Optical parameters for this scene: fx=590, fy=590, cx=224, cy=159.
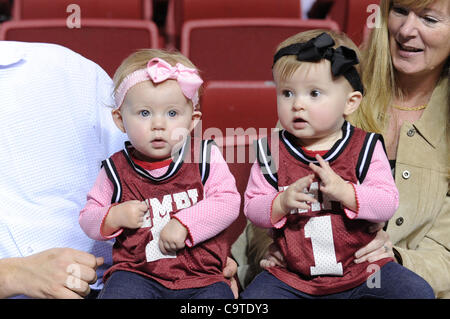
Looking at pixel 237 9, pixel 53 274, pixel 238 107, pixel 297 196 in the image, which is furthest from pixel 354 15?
pixel 53 274

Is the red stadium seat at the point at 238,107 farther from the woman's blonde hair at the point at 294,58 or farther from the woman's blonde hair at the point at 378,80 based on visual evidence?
the woman's blonde hair at the point at 294,58

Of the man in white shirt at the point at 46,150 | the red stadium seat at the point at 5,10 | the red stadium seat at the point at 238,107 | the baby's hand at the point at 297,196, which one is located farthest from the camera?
the red stadium seat at the point at 5,10

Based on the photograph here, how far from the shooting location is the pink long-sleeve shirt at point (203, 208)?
0.70 meters

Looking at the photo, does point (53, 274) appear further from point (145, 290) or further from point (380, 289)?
point (380, 289)

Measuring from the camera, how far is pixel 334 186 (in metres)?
0.67

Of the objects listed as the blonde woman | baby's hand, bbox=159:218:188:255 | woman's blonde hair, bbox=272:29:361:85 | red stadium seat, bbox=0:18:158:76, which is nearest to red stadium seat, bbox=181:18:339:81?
red stadium seat, bbox=0:18:158:76

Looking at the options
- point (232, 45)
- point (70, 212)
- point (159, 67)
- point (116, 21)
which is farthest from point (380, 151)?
point (116, 21)

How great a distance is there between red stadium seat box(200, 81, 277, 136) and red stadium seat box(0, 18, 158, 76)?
307 mm

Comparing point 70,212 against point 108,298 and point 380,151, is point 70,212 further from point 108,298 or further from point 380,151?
point 380,151

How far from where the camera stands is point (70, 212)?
0.82 meters

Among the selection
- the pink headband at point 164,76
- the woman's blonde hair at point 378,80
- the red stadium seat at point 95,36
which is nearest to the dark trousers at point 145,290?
the pink headband at point 164,76

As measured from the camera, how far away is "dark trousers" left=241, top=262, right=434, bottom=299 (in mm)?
679

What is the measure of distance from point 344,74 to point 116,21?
0.76 metres

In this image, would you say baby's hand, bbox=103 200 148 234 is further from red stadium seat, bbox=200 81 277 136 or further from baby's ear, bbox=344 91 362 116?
red stadium seat, bbox=200 81 277 136
